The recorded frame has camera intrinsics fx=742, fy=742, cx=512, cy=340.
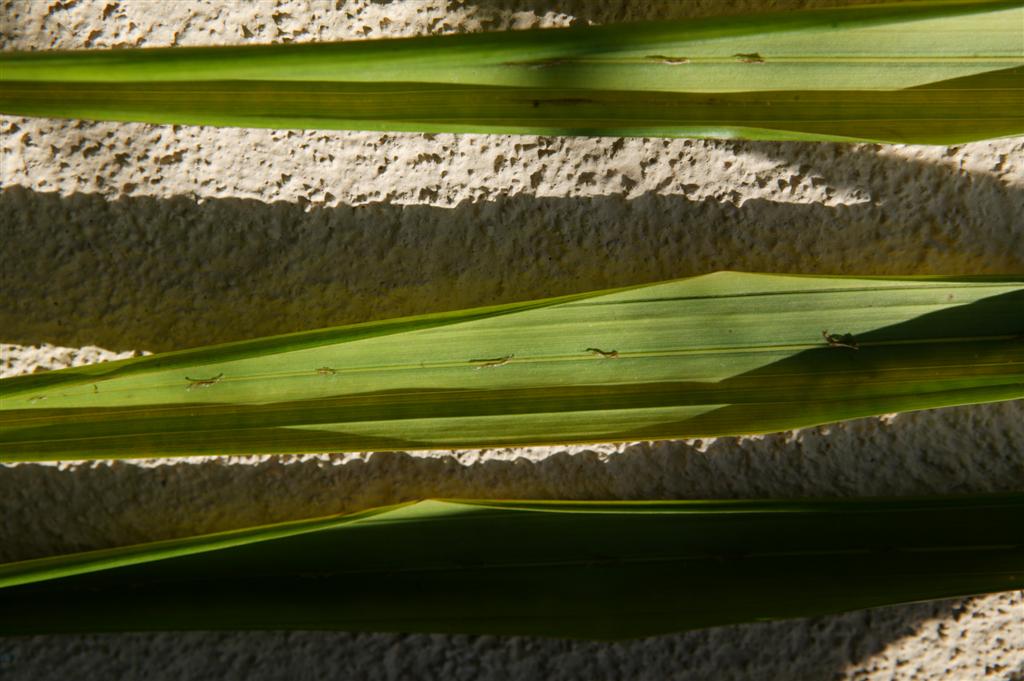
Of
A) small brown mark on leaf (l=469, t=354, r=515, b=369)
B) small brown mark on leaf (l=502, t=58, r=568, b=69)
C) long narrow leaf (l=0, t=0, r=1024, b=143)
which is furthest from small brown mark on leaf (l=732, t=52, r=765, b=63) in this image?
small brown mark on leaf (l=469, t=354, r=515, b=369)

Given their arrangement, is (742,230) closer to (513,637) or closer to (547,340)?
(547,340)

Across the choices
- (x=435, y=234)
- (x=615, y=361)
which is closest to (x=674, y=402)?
(x=615, y=361)

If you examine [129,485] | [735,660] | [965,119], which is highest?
[965,119]

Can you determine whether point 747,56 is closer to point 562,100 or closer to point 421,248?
point 562,100

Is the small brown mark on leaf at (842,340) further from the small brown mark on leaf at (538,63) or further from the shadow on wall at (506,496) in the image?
the small brown mark on leaf at (538,63)

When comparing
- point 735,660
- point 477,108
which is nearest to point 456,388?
point 477,108
